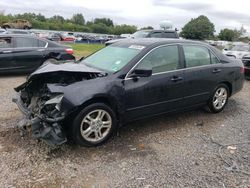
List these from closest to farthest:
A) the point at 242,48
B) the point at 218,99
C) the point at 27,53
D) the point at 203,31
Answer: the point at 218,99 < the point at 27,53 < the point at 242,48 < the point at 203,31

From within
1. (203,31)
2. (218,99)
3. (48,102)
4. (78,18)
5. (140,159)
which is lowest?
(140,159)

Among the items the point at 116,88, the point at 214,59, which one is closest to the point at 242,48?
the point at 214,59

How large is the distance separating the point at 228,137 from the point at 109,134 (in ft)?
6.81

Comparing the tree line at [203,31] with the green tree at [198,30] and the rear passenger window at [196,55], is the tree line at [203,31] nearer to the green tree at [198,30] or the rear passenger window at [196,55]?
the green tree at [198,30]

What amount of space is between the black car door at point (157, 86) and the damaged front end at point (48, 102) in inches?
25.1

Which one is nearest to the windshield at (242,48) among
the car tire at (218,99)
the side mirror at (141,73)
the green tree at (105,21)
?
the car tire at (218,99)

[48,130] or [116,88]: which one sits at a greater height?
[116,88]

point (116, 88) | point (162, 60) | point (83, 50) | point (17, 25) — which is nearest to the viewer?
point (116, 88)

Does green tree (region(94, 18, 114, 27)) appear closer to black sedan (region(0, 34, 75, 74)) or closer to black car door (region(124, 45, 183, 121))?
black sedan (region(0, 34, 75, 74))

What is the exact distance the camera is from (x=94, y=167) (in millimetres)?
3494

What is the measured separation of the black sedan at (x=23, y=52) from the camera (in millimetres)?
8648

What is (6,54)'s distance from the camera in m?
8.58

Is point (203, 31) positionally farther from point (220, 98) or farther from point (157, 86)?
point (157, 86)

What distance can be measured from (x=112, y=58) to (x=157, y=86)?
937 mm
